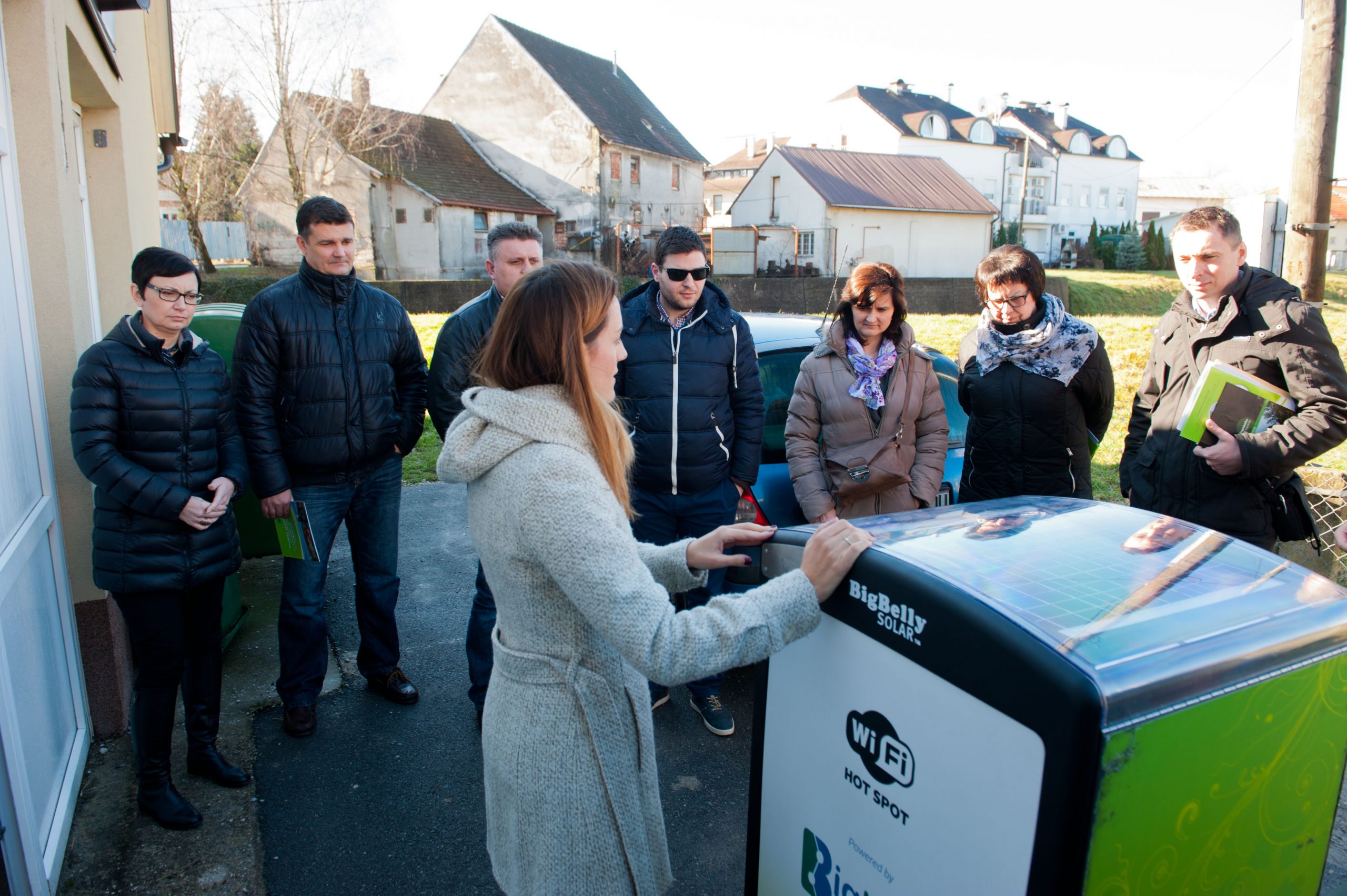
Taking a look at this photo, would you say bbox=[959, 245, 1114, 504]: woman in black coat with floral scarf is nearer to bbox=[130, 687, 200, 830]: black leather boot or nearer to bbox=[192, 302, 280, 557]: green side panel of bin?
bbox=[130, 687, 200, 830]: black leather boot

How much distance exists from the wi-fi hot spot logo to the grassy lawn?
355 cm

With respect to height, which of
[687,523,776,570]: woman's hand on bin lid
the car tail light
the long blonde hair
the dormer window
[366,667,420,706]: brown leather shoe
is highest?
the dormer window

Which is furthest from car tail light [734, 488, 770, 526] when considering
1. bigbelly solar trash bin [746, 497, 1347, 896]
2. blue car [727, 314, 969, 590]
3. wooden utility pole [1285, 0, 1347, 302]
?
wooden utility pole [1285, 0, 1347, 302]

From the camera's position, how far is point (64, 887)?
2633 mm

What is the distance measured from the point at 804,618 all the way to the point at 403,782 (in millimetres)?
2342

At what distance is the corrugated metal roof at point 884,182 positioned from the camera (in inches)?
1463

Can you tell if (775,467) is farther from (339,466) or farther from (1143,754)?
(1143,754)

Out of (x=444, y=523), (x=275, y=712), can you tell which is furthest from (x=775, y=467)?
(x=444, y=523)

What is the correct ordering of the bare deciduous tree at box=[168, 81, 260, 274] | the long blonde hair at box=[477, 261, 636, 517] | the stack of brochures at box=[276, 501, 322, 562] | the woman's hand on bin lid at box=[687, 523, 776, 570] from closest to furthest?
1. the long blonde hair at box=[477, 261, 636, 517]
2. the woman's hand on bin lid at box=[687, 523, 776, 570]
3. the stack of brochures at box=[276, 501, 322, 562]
4. the bare deciduous tree at box=[168, 81, 260, 274]

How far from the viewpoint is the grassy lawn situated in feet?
25.5

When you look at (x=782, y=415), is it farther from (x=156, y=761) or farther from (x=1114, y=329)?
(x=1114, y=329)

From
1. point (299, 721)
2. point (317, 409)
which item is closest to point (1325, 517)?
point (317, 409)

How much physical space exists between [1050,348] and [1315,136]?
267 cm

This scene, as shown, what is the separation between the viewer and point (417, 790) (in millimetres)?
3217
